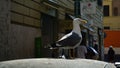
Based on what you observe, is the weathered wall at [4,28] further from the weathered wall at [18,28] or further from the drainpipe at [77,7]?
the drainpipe at [77,7]

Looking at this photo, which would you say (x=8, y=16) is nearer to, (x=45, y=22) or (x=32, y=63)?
(x=45, y=22)

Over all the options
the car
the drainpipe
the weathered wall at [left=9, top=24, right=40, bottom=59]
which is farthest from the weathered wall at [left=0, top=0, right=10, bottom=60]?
the drainpipe

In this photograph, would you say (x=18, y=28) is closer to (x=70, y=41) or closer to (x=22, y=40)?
(x=22, y=40)

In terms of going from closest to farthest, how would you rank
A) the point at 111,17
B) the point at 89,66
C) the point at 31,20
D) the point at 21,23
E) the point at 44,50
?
1. the point at 89,66
2. the point at 21,23
3. the point at 31,20
4. the point at 44,50
5. the point at 111,17

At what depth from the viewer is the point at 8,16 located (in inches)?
470

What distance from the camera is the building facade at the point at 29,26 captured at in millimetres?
11805

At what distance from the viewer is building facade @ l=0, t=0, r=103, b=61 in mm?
11805

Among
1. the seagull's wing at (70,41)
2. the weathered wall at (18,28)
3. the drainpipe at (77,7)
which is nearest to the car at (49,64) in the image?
the seagull's wing at (70,41)

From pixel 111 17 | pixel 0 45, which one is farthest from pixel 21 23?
pixel 111 17

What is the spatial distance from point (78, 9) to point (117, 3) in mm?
41452

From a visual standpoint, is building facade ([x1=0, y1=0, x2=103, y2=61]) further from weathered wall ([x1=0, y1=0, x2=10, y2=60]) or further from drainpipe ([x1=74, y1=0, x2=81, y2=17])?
drainpipe ([x1=74, y1=0, x2=81, y2=17])

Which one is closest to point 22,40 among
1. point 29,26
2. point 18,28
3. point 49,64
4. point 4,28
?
point 18,28

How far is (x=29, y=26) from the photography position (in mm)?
14469

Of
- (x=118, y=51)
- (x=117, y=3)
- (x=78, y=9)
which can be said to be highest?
(x=117, y=3)
